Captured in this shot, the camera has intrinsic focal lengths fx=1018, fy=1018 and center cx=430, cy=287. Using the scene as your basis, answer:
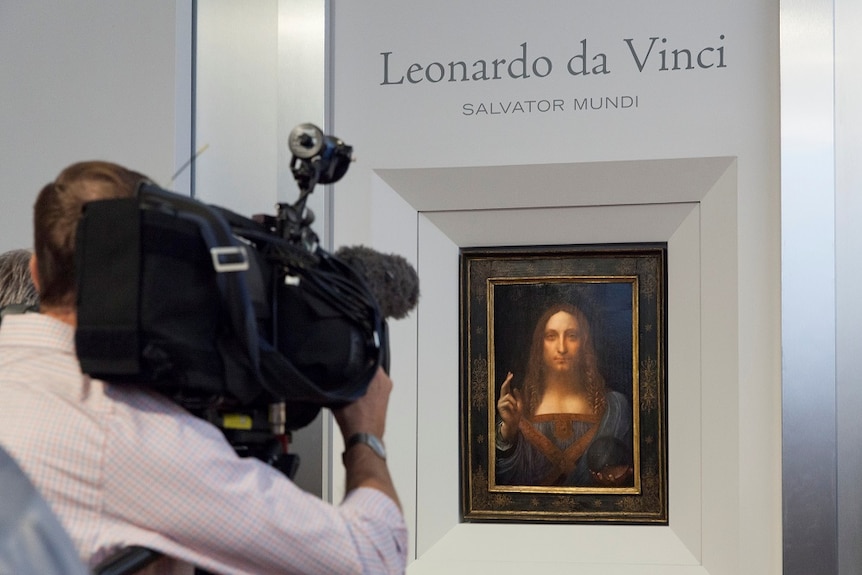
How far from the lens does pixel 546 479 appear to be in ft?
8.20

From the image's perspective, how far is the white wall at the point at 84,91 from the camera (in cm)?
227

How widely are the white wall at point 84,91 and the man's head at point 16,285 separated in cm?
59

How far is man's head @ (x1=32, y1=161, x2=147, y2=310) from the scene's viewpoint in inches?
42.9

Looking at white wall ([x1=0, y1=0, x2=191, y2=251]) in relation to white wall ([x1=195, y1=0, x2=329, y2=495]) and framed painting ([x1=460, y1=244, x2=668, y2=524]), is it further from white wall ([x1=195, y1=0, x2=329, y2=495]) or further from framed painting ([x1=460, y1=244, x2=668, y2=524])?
framed painting ([x1=460, y1=244, x2=668, y2=524])

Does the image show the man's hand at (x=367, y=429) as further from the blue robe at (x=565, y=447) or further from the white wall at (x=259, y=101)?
the blue robe at (x=565, y=447)

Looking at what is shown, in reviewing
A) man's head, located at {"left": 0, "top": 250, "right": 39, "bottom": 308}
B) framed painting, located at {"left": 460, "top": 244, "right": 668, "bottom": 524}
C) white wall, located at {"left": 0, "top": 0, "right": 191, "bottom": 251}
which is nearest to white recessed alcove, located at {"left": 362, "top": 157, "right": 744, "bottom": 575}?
framed painting, located at {"left": 460, "top": 244, "right": 668, "bottom": 524}

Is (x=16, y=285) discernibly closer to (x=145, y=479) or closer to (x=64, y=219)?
(x=64, y=219)

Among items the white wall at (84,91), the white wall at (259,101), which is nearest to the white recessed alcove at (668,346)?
the white wall at (259,101)

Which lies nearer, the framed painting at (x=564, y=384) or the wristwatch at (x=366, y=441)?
the wristwatch at (x=366, y=441)

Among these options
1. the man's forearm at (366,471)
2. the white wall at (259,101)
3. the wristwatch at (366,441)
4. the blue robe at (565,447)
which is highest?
the white wall at (259,101)

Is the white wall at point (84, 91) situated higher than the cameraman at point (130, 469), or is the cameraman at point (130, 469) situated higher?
the white wall at point (84, 91)

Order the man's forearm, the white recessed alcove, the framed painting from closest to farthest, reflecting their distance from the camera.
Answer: the man's forearm < the white recessed alcove < the framed painting

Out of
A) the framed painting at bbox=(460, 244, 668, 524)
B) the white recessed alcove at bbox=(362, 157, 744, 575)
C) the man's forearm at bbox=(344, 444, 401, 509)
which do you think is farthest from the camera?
the framed painting at bbox=(460, 244, 668, 524)

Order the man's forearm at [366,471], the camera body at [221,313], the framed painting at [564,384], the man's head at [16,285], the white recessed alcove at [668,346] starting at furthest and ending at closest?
1. the framed painting at [564,384]
2. the white recessed alcove at [668,346]
3. the man's head at [16,285]
4. the man's forearm at [366,471]
5. the camera body at [221,313]
